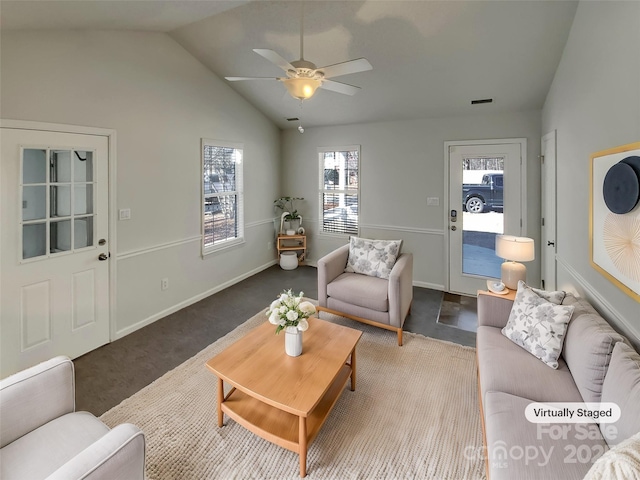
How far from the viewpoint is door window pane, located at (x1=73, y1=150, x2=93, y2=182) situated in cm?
271

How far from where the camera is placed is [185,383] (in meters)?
2.40

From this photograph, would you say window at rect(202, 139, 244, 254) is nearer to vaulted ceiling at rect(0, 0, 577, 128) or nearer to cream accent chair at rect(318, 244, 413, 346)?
vaulted ceiling at rect(0, 0, 577, 128)

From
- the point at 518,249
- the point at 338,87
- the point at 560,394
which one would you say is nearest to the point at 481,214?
the point at 518,249

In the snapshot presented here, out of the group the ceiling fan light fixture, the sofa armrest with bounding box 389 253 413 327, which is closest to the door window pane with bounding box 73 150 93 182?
the ceiling fan light fixture

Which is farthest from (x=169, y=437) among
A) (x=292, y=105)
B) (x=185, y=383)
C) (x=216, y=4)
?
(x=292, y=105)

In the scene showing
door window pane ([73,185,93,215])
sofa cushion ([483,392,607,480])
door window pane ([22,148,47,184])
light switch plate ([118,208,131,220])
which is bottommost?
sofa cushion ([483,392,607,480])

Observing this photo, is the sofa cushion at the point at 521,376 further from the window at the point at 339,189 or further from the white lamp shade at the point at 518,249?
the window at the point at 339,189

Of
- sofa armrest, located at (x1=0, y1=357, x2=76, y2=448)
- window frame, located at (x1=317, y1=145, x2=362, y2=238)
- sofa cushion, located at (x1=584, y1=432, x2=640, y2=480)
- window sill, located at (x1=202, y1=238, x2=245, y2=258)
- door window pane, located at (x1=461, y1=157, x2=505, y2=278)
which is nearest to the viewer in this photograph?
sofa cushion, located at (x1=584, y1=432, x2=640, y2=480)

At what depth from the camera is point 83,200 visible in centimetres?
280

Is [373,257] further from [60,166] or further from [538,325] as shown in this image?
[60,166]

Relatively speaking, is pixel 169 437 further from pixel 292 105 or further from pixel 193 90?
pixel 292 105

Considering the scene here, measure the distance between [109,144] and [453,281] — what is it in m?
4.44

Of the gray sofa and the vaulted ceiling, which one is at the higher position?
the vaulted ceiling

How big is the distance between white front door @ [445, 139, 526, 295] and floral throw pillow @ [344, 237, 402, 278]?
52.8 inches
